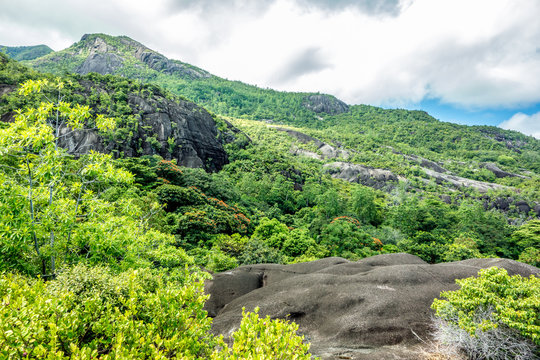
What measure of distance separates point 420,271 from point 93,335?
12655 mm

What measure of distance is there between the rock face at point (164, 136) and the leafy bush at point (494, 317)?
51.2 meters

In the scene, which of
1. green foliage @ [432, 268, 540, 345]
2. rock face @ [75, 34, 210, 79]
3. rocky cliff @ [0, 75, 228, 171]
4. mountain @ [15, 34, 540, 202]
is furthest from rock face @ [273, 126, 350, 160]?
rock face @ [75, 34, 210, 79]

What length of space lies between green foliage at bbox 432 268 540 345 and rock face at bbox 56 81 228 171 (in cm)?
5118

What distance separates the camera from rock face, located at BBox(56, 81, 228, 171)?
4478 centimetres

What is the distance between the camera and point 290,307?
1050 centimetres

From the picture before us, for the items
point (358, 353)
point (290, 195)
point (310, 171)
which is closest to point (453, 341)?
point (358, 353)

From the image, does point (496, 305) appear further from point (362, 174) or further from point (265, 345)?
point (362, 174)

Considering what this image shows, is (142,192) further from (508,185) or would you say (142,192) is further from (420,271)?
(508,185)

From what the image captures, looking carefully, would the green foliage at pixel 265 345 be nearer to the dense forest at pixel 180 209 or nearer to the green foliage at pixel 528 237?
the dense forest at pixel 180 209

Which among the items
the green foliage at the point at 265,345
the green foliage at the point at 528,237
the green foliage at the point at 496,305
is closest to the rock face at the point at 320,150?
the green foliage at the point at 528,237

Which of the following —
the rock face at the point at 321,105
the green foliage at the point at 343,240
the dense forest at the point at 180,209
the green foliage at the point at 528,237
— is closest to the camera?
the dense forest at the point at 180,209

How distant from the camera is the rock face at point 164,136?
147 ft

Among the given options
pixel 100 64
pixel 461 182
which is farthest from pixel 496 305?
pixel 100 64

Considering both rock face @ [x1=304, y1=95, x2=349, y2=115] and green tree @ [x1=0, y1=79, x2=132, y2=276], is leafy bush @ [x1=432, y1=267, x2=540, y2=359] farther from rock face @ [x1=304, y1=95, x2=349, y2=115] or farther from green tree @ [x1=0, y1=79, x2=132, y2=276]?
rock face @ [x1=304, y1=95, x2=349, y2=115]
